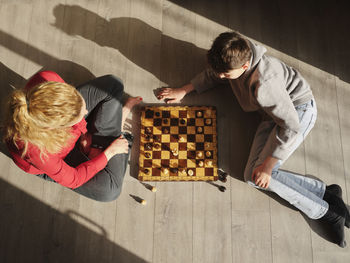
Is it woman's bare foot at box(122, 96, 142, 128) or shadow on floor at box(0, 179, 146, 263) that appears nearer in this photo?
shadow on floor at box(0, 179, 146, 263)

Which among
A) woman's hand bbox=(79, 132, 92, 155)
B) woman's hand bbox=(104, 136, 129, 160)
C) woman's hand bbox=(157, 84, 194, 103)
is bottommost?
woman's hand bbox=(79, 132, 92, 155)

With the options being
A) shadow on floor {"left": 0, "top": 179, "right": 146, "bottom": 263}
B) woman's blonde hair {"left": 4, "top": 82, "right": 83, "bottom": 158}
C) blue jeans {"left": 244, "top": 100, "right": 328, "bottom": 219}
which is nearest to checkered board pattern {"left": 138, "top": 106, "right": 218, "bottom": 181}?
blue jeans {"left": 244, "top": 100, "right": 328, "bottom": 219}

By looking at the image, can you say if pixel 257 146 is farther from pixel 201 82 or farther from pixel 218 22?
pixel 218 22

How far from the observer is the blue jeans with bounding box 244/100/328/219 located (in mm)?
1342

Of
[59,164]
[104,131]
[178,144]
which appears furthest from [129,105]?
[59,164]

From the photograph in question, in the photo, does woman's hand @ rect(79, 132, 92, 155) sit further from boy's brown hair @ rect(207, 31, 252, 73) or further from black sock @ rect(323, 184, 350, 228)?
black sock @ rect(323, 184, 350, 228)

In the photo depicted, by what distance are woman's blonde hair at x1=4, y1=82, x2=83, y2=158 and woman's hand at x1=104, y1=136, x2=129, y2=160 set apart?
33 centimetres

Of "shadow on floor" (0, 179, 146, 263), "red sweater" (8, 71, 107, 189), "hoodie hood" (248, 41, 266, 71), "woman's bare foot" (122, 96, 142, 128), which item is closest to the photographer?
"red sweater" (8, 71, 107, 189)

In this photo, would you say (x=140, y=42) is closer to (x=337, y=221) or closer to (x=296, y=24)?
(x=296, y=24)

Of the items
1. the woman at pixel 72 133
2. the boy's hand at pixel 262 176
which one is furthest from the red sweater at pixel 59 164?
the boy's hand at pixel 262 176

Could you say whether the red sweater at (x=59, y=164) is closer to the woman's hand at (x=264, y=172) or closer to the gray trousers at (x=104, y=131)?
the gray trousers at (x=104, y=131)

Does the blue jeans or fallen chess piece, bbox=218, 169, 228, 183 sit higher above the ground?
the blue jeans

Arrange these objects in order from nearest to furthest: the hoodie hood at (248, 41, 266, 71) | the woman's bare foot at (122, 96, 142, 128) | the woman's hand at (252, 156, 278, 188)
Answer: the hoodie hood at (248, 41, 266, 71)
the woman's hand at (252, 156, 278, 188)
the woman's bare foot at (122, 96, 142, 128)

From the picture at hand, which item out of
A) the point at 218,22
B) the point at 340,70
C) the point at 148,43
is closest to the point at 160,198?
the point at 148,43
